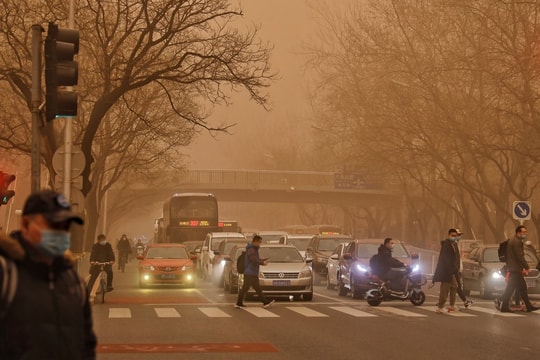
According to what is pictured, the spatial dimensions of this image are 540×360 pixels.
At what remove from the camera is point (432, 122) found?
58156 mm

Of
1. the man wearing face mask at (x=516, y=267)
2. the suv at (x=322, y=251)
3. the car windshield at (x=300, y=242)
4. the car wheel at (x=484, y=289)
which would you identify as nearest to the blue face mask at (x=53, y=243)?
the man wearing face mask at (x=516, y=267)

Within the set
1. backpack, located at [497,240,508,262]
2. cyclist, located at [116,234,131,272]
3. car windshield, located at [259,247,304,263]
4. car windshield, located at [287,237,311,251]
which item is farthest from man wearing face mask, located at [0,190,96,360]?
cyclist, located at [116,234,131,272]

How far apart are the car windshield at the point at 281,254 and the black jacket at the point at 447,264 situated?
684 cm

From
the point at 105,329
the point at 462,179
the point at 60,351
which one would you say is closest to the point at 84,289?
the point at 60,351

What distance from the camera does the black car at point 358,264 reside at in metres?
33.0

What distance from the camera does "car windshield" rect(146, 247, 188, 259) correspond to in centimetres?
4284

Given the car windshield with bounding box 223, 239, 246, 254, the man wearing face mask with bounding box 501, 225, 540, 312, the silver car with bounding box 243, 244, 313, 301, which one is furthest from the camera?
the car windshield with bounding box 223, 239, 246, 254

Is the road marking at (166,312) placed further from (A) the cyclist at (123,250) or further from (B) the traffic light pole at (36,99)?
(A) the cyclist at (123,250)

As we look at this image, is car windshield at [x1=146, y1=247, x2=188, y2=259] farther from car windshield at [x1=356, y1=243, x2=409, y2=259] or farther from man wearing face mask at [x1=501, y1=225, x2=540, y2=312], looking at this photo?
man wearing face mask at [x1=501, y1=225, x2=540, y2=312]

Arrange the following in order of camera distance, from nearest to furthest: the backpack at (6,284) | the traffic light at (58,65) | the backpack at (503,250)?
the backpack at (6,284), the traffic light at (58,65), the backpack at (503,250)

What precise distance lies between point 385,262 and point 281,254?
564 cm

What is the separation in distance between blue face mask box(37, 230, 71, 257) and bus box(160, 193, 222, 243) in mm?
59416

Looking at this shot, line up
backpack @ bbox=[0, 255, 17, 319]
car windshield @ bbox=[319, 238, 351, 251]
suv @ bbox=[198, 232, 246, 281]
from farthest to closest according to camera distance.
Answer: suv @ bbox=[198, 232, 246, 281]
car windshield @ bbox=[319, 238, 351, 251]
backpack @ bbox=[0, 255, 17, 319]

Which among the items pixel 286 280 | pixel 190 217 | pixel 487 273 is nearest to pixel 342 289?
pixel 286 280
